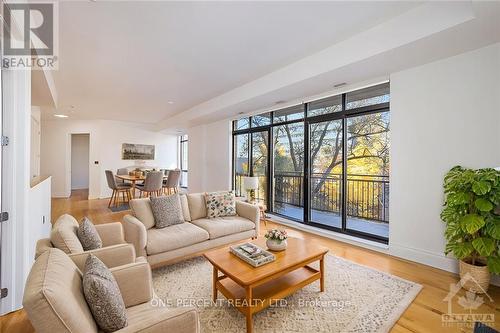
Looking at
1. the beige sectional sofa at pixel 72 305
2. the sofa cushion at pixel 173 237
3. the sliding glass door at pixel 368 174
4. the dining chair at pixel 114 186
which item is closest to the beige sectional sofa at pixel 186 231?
the sofa cushion at pixel 173 237

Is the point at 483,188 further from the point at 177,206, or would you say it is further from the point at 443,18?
the point at 177,206

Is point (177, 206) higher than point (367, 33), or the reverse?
point (367, 33)

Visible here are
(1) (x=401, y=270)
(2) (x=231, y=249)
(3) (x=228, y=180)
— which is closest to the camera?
(2) (x=231, y=249)

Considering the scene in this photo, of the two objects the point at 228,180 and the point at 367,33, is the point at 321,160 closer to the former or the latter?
the point at 367,33

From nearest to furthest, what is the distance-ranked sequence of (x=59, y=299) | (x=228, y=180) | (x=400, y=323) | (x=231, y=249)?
(x=59, y=299), (x=400, y=323), (x=231, y=249), (x=228, y=180)

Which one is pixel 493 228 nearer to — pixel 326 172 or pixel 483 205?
pixel 483 205

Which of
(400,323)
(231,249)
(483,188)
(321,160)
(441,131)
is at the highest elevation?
(441,131)

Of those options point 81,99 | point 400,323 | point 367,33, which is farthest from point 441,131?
point 81,99

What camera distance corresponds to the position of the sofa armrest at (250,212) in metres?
3.54

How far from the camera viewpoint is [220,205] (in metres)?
→ 3.57

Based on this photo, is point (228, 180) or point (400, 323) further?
point (228, 180)

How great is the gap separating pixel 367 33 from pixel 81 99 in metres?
5.86

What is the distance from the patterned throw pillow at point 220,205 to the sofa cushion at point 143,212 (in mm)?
839

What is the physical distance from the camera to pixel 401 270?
8.99 feet
